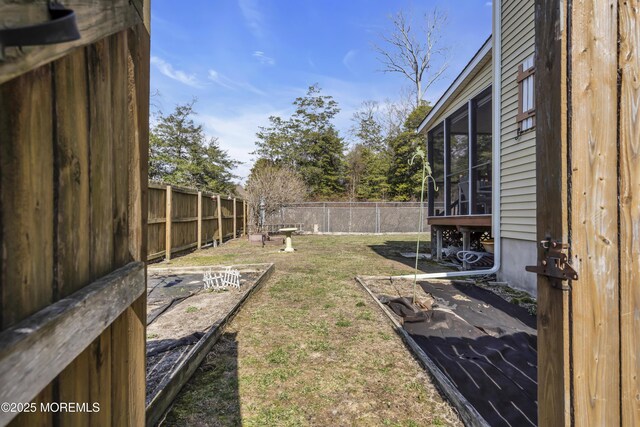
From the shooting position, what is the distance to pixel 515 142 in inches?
206

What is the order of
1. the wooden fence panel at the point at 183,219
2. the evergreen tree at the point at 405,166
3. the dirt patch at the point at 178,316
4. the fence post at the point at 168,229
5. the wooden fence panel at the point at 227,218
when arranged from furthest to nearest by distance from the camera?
the evergreen tree at the point at 405,166 < the wooden fence panel at the point at 227,218 < the wooden fence panel at the point at 183,219 < the fence post at the point at 168,229 < the dirt patch at the point at 178,316

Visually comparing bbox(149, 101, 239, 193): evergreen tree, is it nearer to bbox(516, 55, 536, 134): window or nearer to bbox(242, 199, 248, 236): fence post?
bbox(242, 199, 248, 236): fence post

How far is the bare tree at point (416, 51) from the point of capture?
800 inches

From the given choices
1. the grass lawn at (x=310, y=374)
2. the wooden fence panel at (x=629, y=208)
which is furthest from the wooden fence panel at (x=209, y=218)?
the wooden fence panel at (x=629, y=208)

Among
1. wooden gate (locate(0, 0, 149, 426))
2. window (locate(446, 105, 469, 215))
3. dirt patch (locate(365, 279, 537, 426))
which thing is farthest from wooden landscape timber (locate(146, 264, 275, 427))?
window (locate(446, 105, 469, 215))

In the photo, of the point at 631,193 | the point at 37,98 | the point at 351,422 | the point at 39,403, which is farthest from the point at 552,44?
the point at 351,422

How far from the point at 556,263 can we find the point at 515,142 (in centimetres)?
501

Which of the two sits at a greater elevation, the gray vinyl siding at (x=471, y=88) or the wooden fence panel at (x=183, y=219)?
the gray vinyl siding at (x=471, y=88)

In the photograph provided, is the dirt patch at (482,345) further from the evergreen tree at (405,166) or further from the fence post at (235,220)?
the evergreen tree at (405,166)

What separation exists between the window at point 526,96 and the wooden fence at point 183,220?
5.99 m

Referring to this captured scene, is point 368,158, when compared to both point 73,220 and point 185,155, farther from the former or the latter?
point 73,220

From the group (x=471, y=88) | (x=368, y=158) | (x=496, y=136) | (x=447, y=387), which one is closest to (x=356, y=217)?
(x=368, y=158)

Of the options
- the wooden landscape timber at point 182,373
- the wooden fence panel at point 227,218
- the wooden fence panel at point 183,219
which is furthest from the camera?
the wooden fence panel at point 227,218

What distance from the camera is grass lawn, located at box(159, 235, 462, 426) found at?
6.92 ft
